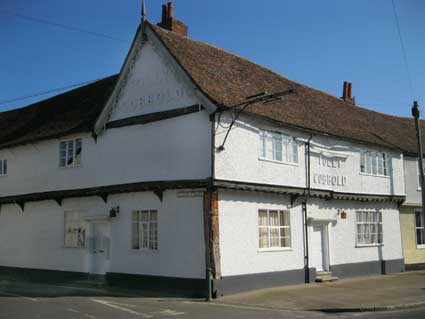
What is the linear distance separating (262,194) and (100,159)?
21.5 feet

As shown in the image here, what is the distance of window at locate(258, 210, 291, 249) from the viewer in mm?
17703

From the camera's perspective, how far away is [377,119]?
28.3 meters

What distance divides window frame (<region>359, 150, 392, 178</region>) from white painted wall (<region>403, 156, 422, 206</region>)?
1.93 meters

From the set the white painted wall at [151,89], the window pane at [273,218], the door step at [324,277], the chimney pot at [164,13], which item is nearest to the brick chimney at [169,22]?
the chimney pot at [164,13]

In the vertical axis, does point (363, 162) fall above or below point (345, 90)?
below

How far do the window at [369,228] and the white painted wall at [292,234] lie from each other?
11.6 inches

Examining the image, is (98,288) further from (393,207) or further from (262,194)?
(393,207)

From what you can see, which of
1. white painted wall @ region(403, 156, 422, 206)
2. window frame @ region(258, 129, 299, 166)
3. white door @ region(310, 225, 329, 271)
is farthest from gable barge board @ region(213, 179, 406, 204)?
white door @ region(310, 225, 329, 271)

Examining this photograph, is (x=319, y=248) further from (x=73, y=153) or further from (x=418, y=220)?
(x=73, y=153)

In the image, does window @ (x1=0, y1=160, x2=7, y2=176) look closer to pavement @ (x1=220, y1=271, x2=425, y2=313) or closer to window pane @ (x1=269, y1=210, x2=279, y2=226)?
window pane @ (x1=269, y1=210, x2=279, y2=226)

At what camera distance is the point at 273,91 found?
67.8ft

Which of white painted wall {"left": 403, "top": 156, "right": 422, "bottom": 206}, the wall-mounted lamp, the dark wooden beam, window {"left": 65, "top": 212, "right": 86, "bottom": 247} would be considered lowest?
window {"left": 65, "top": 212, "right": 86, "bottom": 247}

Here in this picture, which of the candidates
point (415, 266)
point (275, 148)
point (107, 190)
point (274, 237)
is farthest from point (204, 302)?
point (415, 266)

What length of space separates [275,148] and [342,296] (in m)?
5.84
